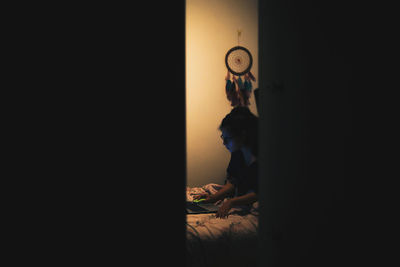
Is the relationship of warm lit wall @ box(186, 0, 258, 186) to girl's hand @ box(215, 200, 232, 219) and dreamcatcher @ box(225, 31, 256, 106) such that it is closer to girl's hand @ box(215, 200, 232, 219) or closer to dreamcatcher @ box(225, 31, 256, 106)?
dreamcatcher @ box(225, 31, 256, 106)

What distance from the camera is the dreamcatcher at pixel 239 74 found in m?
3.60

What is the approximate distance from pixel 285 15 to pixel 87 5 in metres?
0.64

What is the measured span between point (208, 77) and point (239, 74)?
42 centimetres

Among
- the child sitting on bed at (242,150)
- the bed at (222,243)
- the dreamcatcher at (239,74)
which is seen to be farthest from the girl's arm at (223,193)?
the dreamcatcher at (239,74)

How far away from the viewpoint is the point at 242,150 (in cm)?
221

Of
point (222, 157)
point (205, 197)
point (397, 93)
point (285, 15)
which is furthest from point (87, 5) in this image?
point (222, 157)

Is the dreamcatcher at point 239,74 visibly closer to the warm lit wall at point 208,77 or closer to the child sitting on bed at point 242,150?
the warm lit wall at point 208,77

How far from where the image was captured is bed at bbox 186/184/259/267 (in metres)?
1.56

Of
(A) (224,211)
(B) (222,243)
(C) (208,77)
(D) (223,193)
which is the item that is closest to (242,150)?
(D) (223,193)

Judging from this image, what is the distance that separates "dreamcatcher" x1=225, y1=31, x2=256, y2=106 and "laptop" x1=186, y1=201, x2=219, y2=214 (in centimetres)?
172

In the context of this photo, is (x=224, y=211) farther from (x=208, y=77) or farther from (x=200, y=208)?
(x=208, y=77)

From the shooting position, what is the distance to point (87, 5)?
2.54ft

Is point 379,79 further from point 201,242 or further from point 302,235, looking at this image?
point 201,242

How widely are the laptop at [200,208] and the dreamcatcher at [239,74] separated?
1.72 metres
